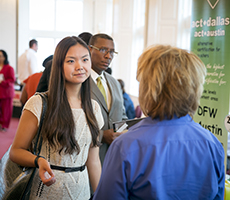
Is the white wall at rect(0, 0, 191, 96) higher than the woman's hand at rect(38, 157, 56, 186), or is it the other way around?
the white wall at rect(0, 0, 191, 96)

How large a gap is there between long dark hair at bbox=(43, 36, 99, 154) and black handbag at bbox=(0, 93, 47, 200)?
1.6 inches

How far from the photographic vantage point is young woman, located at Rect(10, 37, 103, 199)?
4.70 ft

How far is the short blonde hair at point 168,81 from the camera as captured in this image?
102 cm

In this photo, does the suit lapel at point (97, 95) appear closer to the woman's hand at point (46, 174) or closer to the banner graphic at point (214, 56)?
the woman's hand at point (46, 174)

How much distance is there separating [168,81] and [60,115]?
2.17ft

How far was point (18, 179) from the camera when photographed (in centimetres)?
142

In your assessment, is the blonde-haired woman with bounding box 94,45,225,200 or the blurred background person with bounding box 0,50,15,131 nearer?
the blonde-haired woman with bounding box 94,45,225,200

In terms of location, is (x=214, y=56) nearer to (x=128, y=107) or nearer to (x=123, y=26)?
(x=128, y=107)

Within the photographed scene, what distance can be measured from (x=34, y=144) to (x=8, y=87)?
560 cm

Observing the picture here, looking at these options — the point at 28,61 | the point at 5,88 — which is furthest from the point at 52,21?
the point at 5,88

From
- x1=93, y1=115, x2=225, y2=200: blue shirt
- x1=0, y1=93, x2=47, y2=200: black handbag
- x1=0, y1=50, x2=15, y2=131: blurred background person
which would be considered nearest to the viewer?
x1=93, y1=115, x2=225, y2=200: blue shirt

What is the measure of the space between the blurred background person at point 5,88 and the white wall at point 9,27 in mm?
3955

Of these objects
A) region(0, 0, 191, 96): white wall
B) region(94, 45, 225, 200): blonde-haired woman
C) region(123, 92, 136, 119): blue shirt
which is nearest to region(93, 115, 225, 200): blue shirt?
region(94, 45, 225, 200): blonde-haired woman

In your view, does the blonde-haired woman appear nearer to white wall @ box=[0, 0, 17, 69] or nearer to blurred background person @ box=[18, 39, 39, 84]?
blurred background person @ box=[18, 39, 39, 84]
